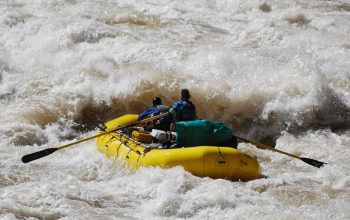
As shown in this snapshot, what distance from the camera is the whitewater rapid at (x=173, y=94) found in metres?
6.27

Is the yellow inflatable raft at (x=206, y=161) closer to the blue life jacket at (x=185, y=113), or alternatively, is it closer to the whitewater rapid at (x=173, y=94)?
the whitewater rapid at (x=173, y=94)

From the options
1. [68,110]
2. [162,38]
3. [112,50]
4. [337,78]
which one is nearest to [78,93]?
[68,110]

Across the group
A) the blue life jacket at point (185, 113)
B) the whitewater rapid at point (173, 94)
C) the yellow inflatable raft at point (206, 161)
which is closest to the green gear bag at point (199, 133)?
the yellow inflatable raft at point (206, 161)

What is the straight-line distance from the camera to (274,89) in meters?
10.6

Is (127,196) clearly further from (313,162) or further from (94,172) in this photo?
(313,162)

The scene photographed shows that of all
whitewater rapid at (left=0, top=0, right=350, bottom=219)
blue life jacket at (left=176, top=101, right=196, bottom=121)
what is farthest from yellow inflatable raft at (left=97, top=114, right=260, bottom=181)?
blue life jacket at (left=176, top=101, right=196, bottom=121)

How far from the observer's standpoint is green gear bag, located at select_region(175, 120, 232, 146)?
7672 mm

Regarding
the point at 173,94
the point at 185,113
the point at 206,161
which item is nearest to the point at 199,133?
the point at 185,113

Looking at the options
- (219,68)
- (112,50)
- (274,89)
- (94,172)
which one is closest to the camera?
(94,172)

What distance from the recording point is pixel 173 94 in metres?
10.9

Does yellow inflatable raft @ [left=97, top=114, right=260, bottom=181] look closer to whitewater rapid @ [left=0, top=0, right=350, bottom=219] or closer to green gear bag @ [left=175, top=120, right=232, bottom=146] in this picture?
whitewater rapid @ [left=0, top=0, right=350, bottom=219]

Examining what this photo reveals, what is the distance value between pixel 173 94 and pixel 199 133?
326 cm

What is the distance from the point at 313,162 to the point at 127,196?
260cm

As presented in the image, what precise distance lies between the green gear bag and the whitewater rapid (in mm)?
753
